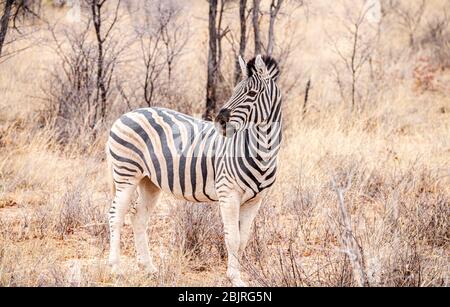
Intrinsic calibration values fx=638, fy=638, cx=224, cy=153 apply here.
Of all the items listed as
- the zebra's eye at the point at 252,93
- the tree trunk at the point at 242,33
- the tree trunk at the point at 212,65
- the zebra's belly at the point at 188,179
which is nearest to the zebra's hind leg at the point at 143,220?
the zebra's belly at the point at 188,179

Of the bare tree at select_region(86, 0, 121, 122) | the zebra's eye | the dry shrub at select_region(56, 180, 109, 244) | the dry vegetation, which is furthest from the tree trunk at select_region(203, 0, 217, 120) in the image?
the zebra's eye

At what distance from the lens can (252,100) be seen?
14.4ft

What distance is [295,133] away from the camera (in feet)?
31.3

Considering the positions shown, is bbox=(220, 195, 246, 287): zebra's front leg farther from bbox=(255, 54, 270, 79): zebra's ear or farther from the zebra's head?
bbox=(255, 54, 270, 79): zebra's ear

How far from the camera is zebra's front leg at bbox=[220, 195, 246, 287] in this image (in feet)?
14.9

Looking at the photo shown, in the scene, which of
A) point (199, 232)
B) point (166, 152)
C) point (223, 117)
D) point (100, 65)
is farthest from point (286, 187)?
point (100, 65)

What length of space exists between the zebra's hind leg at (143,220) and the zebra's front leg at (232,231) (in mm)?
735

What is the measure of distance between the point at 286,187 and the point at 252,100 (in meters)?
2.95

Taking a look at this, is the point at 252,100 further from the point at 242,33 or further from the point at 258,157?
the point at 242,33

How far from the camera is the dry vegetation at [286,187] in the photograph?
4.48m

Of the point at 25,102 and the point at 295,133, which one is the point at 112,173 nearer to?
the point at 295,133

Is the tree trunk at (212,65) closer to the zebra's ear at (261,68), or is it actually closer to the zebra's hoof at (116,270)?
the zebra's hoof at (116,270)
